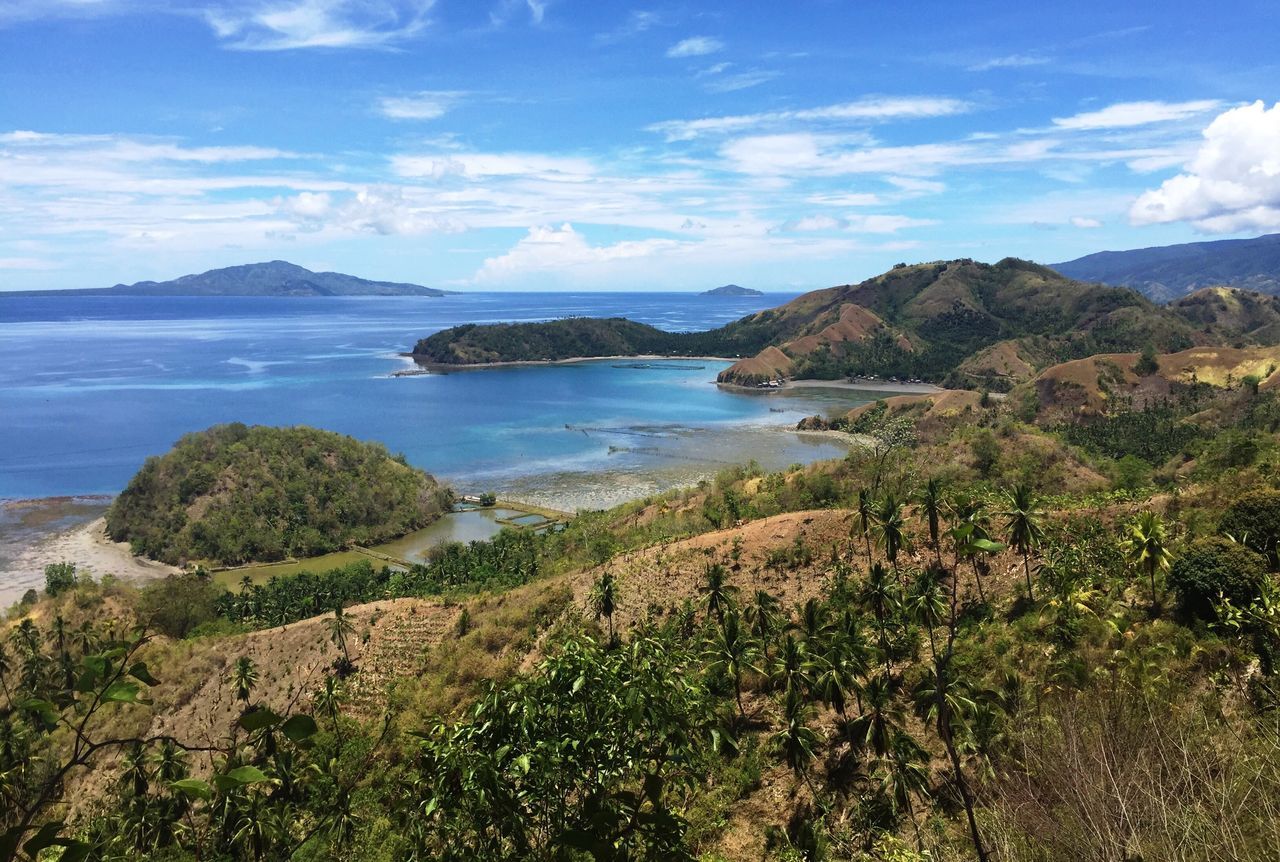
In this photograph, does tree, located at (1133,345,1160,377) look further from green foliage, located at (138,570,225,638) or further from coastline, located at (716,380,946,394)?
green foliage, located at (138,570,225,638)

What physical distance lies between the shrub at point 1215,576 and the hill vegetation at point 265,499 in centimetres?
6792

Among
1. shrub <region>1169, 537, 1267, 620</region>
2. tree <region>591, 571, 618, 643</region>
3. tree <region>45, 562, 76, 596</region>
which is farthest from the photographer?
tree <region>45, 562, 76, 596</region>

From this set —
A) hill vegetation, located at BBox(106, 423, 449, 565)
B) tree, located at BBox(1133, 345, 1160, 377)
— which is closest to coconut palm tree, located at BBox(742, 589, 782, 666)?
hill vegetation, located at BBox(106, 423, 449, 565)

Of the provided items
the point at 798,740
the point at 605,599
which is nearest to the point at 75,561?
the point at 605,599

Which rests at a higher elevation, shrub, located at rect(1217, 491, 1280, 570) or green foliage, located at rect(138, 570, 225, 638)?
shrub, located at rect(1217, 491, 1280, 570)

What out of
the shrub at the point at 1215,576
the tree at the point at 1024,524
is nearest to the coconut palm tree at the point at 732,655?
the tree at the point at 1024,524

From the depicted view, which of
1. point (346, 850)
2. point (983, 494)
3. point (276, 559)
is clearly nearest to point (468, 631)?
point (346, 850)

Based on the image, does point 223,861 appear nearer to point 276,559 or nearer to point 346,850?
point 346,850

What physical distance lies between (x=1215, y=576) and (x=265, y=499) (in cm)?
7561

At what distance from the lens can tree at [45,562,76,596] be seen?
55209mm

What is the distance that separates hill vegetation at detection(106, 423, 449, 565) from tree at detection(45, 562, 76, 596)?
10.1 meters

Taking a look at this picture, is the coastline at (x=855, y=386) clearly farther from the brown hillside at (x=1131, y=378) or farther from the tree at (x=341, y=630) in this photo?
the tree at (x=341, y=630)

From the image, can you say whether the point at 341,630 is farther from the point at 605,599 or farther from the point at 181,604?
the point at 181,604

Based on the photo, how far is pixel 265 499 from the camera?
7500 centimetres
